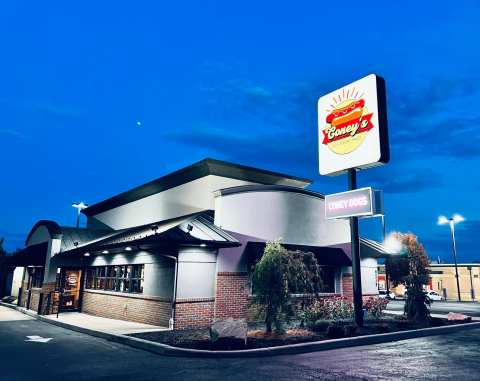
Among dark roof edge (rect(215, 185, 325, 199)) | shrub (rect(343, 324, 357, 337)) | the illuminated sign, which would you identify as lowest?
shrub (rect(343, 324, 357, 337))

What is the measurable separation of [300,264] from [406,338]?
510 centimetres

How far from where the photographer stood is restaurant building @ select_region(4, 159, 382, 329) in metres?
16.3

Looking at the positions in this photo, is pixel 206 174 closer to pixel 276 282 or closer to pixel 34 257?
pixel 276 282

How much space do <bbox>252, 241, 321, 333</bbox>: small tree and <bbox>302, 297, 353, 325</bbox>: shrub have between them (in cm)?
281

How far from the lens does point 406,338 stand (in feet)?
47.3

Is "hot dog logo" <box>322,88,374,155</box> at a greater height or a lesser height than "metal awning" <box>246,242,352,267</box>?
greater

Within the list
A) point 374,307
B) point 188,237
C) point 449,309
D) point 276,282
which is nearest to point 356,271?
point 276,282

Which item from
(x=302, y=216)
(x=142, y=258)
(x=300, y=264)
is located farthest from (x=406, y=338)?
(x=142, y=258)

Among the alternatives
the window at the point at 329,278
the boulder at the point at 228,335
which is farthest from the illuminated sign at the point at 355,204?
the boulder at the point at 228,335

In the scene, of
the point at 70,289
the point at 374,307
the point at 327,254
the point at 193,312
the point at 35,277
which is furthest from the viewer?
the point at 35,277

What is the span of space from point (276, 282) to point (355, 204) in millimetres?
5397

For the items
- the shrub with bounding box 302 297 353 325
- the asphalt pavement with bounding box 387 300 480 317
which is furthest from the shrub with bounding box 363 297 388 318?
the asphalt pavement with bounding box 387 300 480 317

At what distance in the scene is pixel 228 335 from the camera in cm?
1141

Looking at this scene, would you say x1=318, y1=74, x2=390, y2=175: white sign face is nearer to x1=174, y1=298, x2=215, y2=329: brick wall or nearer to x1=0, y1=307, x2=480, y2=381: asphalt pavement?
x1=0, y1=307, x2=480, y2=381: asphalt pavement
